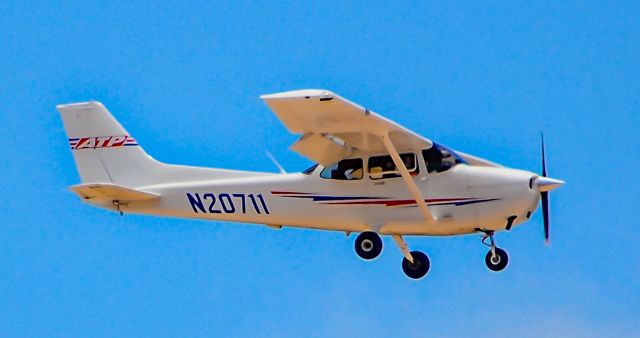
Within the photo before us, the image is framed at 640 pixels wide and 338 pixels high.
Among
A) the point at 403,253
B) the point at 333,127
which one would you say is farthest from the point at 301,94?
the point at 403,253

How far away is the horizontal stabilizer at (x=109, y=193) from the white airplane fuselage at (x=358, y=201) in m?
0.17

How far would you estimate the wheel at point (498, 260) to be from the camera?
80.3 ft

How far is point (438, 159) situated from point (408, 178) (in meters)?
0.75

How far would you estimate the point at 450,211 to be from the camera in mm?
24188

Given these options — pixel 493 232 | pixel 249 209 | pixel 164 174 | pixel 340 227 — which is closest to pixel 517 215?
pixel 493 232

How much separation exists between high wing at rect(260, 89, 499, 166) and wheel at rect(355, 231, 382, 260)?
142 centimetres

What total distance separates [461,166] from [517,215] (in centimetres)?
134

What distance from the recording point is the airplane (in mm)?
23859

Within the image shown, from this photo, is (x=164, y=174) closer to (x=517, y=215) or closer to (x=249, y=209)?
(x=249, y=209)

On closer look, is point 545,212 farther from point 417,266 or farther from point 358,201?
point 358,201

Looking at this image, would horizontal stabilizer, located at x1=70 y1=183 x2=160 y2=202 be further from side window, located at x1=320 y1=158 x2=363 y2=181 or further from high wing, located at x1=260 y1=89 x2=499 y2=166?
side window, located at x1=320 y1=158 x2=363 y2=181

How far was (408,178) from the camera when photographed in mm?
24078

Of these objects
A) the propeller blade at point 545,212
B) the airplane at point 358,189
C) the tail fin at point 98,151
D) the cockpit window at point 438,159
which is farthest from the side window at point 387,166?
the tail fin at point 98,151

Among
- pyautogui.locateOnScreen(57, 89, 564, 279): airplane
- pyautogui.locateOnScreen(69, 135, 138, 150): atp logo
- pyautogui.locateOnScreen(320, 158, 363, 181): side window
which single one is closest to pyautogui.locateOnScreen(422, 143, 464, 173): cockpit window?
pyautogui.locateOnScreen(57, 89, 564, 279): airplane
